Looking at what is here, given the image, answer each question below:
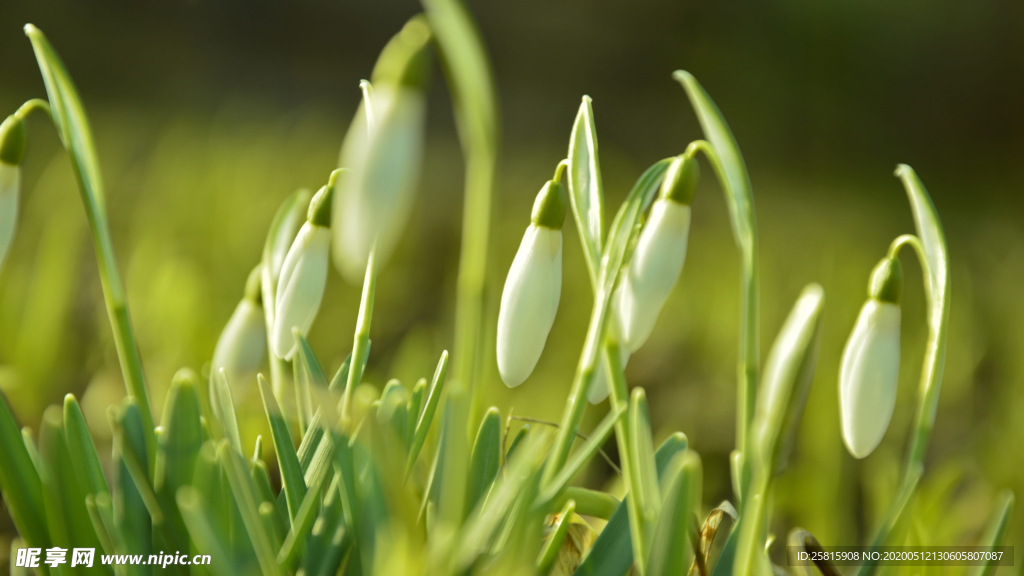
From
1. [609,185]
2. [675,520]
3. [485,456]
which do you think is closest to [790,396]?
[675,520]

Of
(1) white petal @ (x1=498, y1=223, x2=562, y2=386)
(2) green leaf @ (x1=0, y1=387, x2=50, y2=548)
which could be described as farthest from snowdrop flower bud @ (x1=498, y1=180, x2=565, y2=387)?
(2) green leaf @ (x1=0, y1=387, x2=50, y2=548)

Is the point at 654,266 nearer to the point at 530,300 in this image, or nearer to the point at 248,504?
the point at 530,300

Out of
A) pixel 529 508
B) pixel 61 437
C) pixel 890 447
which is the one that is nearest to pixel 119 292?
pixel 61 437

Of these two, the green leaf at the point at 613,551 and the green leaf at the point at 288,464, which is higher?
the green leaf at the point at 288,464

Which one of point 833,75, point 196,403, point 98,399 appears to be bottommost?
point 98,399

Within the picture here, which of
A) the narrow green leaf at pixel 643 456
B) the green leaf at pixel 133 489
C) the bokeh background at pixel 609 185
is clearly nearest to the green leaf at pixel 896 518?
the narrow green leaf at pixel 643 456

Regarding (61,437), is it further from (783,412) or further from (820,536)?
(820,536)

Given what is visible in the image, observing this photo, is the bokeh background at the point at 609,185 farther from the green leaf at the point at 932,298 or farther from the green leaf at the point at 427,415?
the green leaf at the point at 932,298
